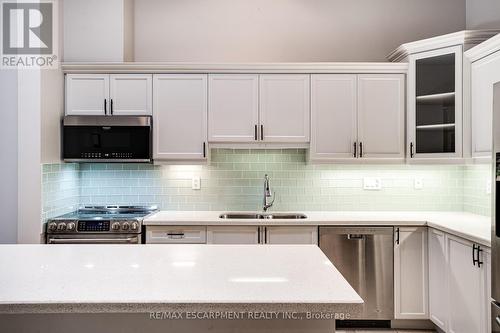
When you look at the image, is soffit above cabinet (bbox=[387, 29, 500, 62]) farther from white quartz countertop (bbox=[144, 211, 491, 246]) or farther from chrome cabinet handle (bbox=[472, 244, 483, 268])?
chrome cabinet handle (bbox=[472, 244, 483, 268])

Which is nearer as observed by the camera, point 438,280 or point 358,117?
point 438,280

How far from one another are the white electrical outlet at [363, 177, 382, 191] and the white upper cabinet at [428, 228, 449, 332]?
2.35 feet

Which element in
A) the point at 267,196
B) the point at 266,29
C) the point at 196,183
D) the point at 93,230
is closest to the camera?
the point at 93,230

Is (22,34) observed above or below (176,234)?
above

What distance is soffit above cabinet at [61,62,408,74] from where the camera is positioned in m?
3.34

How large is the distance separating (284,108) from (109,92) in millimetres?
1569

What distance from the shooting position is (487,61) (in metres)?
2.77

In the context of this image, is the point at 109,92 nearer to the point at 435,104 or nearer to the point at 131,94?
the point at 131,94

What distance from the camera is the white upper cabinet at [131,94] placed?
11.1 ft

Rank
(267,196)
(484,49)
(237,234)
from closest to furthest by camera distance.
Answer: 1. (484,49)
2. (237,234)
3. (267,196)

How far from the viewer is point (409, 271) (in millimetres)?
3105

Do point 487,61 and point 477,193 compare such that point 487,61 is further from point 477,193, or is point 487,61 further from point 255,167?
point 255,167

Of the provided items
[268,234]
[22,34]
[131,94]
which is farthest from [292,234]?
[22,34]

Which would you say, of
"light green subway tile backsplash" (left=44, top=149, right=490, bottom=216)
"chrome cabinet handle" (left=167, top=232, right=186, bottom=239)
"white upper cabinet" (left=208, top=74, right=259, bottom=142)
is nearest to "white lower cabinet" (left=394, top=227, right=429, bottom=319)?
"light green subway tile backsplash" (left=44, top=149, right=490, bottom=216)
